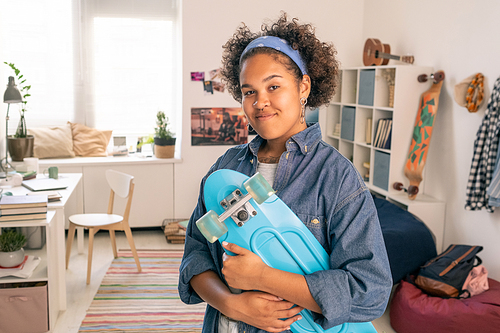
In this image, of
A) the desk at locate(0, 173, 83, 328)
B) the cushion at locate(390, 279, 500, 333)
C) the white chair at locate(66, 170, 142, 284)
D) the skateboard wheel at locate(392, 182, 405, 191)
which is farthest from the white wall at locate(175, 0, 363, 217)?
the cushion at locate(390, 279, 500, 333)

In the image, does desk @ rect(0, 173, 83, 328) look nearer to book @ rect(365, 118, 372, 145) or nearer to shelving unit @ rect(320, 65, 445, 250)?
shelving unit @ rect(320, 65, 445, 250)

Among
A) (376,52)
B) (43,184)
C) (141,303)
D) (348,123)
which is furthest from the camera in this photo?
(348,123)

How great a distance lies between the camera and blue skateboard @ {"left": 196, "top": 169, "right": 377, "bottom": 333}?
0.94 m

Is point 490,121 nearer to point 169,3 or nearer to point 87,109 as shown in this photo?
point 169,3

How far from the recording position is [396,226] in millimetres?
3162

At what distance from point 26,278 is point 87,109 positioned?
2.62 meters

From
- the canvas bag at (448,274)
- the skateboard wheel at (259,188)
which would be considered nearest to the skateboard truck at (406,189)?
the canvas bag at (448,274)

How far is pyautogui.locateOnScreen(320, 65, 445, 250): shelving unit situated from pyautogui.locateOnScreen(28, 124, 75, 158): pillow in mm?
2836

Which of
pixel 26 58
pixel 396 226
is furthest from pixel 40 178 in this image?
pixel 396 226

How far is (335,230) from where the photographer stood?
37.3 inches

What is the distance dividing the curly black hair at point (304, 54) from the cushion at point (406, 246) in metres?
2.03

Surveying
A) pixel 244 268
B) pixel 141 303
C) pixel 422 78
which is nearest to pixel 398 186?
pixel 422 78

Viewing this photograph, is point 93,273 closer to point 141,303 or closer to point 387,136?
point 141,303

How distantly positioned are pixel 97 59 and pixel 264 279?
450 centimetres
